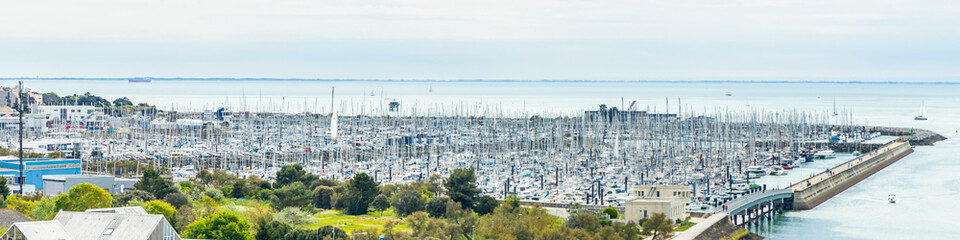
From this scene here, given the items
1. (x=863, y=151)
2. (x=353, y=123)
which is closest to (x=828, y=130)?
(x=863, y=151)

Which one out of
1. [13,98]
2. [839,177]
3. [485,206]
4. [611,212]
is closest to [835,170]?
[839,177]

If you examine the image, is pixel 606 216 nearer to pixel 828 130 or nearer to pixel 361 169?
pixel 361 169

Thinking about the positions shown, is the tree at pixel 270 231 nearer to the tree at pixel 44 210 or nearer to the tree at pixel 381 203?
the tree at pixel 44 210

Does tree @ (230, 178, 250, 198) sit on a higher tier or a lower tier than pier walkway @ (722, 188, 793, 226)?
higher

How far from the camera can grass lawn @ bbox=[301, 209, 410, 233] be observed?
125 feet

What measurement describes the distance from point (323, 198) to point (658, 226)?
1567 centimetres

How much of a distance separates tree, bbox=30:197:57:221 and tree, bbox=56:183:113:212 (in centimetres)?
28

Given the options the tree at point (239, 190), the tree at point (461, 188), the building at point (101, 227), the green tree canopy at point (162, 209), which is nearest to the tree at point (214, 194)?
A: the tree at point (239, 190)

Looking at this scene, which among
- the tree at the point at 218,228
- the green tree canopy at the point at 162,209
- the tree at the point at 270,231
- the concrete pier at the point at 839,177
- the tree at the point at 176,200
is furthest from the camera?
the concrete pier at the point at 839,177

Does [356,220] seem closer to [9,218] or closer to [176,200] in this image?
[176,200]

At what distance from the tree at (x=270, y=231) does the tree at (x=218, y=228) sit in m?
0.73

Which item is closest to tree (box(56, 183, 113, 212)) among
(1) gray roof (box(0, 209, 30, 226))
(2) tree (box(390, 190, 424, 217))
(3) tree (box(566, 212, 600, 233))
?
(1) gray roof (box(0, 209, 30, 226))

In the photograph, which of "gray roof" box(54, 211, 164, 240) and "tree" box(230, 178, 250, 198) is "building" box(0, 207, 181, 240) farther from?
"tree" box(230, 178, 250, 198)

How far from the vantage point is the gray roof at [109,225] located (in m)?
24.1
